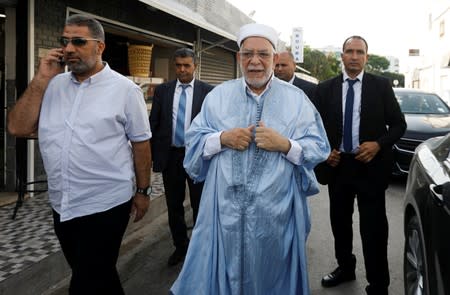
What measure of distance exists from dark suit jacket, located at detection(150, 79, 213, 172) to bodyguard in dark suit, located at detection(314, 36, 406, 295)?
4.23 feet

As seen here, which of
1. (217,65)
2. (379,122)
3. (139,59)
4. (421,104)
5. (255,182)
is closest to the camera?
(255,182)

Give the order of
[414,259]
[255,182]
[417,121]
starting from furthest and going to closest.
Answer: [417,121]
[414,259]
[255,182]

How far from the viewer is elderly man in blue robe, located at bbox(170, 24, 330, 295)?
2.31m

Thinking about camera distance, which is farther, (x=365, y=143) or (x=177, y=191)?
(x=177, y=191)

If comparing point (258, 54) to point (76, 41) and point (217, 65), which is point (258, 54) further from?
point (217, 65)

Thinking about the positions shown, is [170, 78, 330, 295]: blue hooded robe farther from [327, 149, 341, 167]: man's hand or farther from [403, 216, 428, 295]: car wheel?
[327, 149, 341, 167]: man's hand

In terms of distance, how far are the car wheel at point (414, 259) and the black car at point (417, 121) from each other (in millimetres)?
4611

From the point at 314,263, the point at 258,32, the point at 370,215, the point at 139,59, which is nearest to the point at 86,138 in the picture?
the point at 258,32

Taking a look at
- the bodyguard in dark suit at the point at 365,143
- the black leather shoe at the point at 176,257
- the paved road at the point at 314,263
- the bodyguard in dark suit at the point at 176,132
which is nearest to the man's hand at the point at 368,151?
the bodyguard in dark suit at the point at 365,143

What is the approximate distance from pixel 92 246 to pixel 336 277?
208 centimetres

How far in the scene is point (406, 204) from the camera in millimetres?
3227

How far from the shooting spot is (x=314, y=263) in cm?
430

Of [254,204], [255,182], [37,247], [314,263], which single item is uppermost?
[255,182]

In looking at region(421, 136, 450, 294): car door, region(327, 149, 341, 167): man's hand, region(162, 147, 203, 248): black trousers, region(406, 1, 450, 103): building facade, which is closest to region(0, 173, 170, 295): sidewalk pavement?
region(162, 147, 203, 248): black trousers
